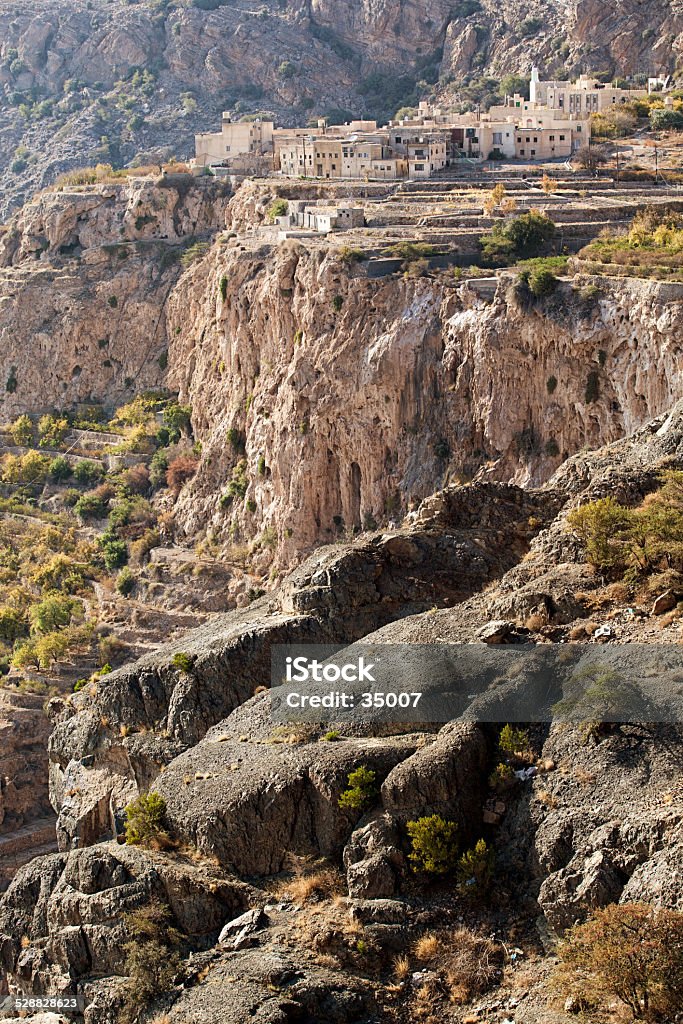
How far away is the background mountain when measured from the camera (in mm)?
103750

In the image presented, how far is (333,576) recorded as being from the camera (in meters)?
21.8

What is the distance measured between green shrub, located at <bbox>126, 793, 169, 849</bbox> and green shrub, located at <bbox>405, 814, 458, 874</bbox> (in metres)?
3.38

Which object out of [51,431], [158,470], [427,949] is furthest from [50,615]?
[427,949]

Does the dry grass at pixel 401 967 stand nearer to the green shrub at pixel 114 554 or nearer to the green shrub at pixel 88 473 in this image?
the green shrub at pixel 114 554

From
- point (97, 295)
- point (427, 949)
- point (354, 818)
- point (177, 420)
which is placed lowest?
point (177, 420)

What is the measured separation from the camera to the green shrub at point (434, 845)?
16328 millimetres

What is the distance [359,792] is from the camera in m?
17.1

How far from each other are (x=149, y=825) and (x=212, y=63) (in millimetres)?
97586

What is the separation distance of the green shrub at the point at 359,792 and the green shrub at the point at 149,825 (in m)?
2.49

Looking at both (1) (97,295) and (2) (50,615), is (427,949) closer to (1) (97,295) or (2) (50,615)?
(2) (50,615)

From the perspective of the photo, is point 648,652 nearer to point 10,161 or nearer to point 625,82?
point 625,82

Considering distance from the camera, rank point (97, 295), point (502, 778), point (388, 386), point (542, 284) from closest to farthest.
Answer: point (502, 778)
point (542, 284)
point (388, 386)
point (97, 295)

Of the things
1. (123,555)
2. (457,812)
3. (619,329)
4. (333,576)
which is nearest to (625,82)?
(123,555)

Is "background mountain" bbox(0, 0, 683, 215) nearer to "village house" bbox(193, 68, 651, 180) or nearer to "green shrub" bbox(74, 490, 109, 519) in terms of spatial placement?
"village house" bbox(193, 68, 651, 180)
